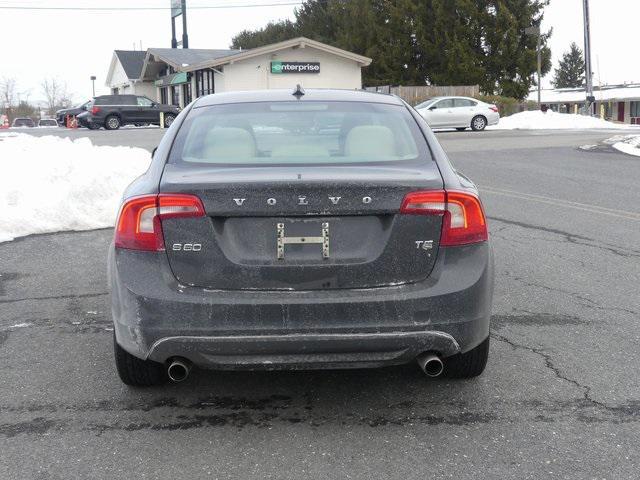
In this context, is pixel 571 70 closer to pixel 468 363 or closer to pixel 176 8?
pixel 176 8

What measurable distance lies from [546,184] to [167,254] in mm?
10339

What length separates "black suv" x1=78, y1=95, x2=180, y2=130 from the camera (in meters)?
38.1

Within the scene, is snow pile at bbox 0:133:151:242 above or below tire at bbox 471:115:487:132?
below

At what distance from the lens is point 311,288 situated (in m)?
3.47

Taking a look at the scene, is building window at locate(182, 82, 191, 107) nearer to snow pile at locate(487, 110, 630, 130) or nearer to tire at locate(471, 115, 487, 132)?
snow pile at locate(487, 110, 630, 130)

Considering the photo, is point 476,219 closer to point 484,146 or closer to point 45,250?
point 45,250

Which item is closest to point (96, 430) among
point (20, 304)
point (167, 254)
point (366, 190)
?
point (167, 254)

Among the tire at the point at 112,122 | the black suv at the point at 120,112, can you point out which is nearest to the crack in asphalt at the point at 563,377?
the black suv at the point at 120,112

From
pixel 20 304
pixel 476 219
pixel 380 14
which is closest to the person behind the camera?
pixel 476 219

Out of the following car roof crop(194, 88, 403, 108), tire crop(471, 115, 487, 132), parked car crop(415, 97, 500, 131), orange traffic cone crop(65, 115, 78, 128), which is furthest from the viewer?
orange traffic cone crop(65, 115, 78, 128)

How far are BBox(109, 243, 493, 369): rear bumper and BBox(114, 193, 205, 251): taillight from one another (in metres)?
0.05

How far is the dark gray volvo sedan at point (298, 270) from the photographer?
344 cm

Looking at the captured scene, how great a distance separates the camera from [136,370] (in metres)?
4.00

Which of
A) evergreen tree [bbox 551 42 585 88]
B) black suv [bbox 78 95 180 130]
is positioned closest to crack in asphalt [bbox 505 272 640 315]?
black suv [bbox 78 95 180 130]
